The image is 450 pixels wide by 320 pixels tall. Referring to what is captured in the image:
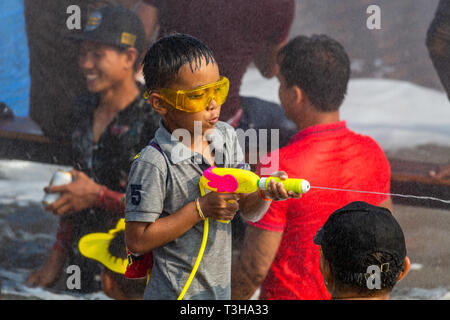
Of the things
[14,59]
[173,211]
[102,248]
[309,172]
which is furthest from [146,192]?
[14,59]

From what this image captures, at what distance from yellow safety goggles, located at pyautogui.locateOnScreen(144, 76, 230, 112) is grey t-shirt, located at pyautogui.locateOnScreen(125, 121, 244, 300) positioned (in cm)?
10

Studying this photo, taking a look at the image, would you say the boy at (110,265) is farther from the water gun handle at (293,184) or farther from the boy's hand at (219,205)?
the water gun handle at (293,184)

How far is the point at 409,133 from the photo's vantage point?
2.38m

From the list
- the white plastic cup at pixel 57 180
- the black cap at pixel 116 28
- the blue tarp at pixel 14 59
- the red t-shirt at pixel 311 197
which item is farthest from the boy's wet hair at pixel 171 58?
the blue tarp at pixel 14 59

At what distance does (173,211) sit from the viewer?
1.62 meters

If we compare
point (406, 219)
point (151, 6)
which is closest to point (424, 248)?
point (406, 219)

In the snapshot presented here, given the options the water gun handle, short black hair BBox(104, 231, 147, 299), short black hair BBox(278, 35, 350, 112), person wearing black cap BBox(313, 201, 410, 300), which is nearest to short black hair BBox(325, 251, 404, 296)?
person wearing black cap BBox(313, 201, 410, 300)

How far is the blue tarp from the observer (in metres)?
2.55

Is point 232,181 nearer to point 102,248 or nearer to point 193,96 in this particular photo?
point 193,96

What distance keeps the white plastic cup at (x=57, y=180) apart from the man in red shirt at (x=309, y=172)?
2.76ft

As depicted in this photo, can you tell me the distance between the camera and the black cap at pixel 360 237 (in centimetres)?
136

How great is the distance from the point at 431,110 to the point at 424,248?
59 cm

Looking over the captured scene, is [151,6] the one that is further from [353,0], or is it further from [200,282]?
[200,282]

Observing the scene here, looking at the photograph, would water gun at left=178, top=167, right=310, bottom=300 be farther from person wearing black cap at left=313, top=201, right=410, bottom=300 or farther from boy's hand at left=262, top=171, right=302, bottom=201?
person wearing black cap at left=313, top=201, right=410, bottom=300
